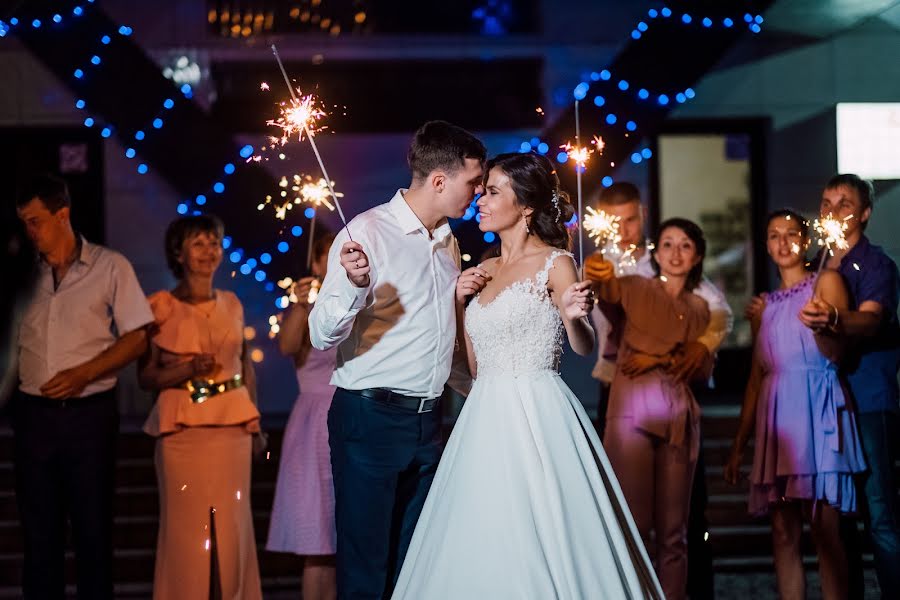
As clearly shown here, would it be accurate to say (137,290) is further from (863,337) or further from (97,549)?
(863,337)

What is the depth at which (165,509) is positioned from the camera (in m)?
4.99

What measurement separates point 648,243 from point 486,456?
2.08 meters

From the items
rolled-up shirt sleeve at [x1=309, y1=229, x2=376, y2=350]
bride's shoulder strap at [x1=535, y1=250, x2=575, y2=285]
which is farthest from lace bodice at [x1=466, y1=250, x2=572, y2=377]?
rolled-up shirt sleeve at [x1=309, y1=229, x2=376, y2=350]

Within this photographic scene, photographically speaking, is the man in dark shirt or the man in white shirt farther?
the man in white shirt

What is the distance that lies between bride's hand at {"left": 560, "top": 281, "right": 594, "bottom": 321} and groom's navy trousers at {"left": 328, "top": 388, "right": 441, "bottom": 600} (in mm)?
604

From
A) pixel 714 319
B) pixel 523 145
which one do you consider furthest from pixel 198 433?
pixel 523 145

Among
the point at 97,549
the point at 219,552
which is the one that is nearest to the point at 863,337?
the point at 219,552

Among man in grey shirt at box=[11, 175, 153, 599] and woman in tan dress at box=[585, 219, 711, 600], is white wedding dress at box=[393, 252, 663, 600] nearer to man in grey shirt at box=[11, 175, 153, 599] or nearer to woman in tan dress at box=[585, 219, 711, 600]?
woman in tan dress at box=[585, 219, 711, 600]

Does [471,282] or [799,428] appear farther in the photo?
[799,428]

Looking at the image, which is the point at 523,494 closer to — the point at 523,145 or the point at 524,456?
the point at 524,456

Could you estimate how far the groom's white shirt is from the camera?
389cm

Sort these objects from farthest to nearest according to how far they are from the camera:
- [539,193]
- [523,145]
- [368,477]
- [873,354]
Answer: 1. [523,145]
2. [873,354]
3. [539,193]
4. [368,477]

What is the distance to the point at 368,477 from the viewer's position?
12.6 ft

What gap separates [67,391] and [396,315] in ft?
5.55
